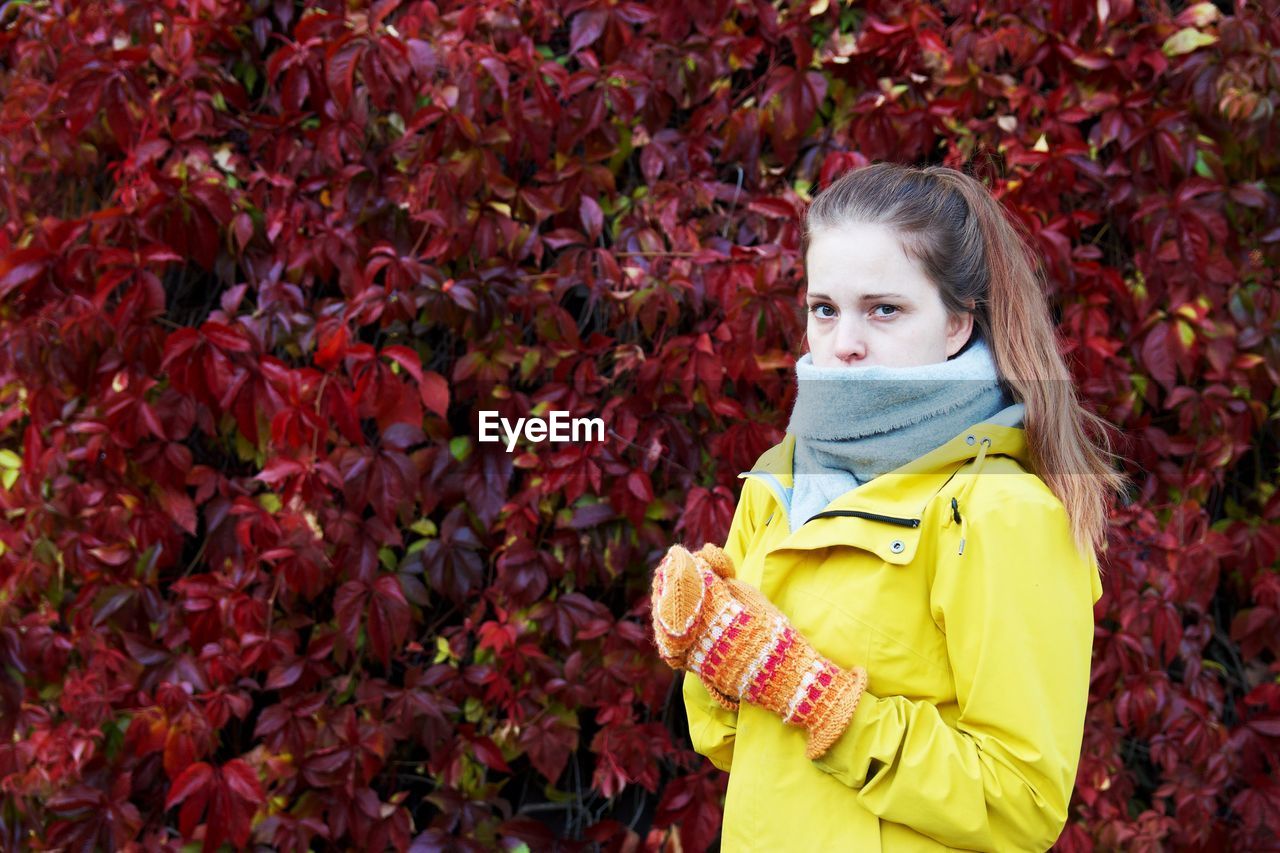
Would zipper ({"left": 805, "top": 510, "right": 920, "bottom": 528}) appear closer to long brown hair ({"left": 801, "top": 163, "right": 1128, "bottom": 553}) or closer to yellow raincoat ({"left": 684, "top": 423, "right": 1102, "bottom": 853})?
yellow raincoat ({"left": 684, "top": 423, "right": 1102, "bottom": 853})

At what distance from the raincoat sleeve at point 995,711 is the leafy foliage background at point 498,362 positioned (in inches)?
42.2

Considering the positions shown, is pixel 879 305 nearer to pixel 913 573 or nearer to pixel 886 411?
pixel 886 411

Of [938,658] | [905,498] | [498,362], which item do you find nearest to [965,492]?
[905,498]

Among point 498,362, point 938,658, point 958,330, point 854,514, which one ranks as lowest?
point 498,362

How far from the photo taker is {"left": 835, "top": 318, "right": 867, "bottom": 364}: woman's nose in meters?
1.31

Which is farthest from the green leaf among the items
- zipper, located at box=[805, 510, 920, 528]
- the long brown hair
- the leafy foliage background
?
zipper, located at box=[805, 510, 920, 528]

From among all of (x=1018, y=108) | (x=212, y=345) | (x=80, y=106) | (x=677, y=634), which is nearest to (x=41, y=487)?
(x=212, y=345)

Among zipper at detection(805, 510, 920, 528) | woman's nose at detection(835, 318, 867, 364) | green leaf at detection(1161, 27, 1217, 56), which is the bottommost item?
zipper at detection(805, 510, 920, 528)

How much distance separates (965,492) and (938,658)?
0.20 metres

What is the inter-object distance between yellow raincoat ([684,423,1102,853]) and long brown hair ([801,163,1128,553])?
0.13 ft

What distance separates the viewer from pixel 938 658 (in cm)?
128

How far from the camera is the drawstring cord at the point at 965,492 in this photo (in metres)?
1.23

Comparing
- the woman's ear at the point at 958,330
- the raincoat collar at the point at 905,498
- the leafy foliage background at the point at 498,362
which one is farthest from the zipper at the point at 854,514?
the leafy foliage background at the point at 498,362

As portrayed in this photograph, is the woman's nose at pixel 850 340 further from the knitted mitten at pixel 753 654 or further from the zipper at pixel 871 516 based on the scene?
the knitted mitten at pixel 753 654
